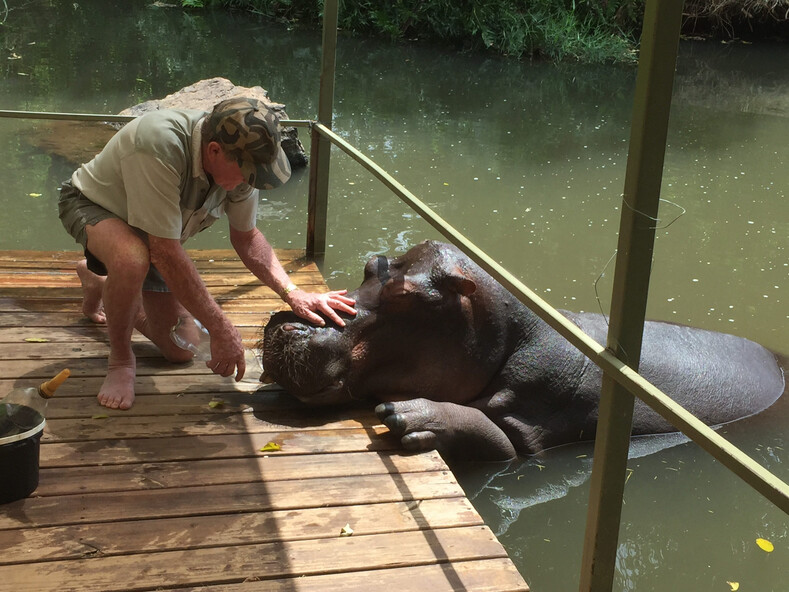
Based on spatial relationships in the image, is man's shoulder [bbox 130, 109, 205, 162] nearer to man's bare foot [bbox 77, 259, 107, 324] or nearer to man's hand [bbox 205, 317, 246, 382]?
man's hand [bbox 205, 317, 246, 382]

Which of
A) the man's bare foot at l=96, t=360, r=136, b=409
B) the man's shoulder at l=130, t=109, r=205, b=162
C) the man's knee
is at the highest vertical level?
the man's shoulder at l=130, t=109, r=205, b=162

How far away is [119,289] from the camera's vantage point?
3.02m

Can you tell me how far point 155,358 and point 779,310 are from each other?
4.14m

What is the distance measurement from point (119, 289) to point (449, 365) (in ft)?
4.13

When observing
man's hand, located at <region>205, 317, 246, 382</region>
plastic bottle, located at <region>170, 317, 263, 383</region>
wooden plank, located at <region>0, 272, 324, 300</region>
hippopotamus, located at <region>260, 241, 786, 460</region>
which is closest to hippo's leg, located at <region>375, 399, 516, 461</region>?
hippopotamus, located at <region>260, 241, 786, 460</region>

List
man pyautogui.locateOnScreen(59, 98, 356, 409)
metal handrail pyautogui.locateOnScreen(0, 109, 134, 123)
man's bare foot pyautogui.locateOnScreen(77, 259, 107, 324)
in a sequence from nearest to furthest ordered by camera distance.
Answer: man pyautogui.locateOnScreen(59, 98, 356, 409), man's bare foot pyautogui.locateOnScreen(77, 259, 107, 324), metal handrail pyautogui.locateOnScreen(0, 109, 134, 123)

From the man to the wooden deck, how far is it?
0.69 ft

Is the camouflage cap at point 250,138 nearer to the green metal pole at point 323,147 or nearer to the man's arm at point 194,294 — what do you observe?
the man's arm at point 194,294

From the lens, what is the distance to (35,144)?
27.9 feet

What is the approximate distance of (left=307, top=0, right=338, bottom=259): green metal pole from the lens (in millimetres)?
4582

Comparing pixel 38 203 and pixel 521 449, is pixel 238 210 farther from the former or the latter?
pixel 38 203

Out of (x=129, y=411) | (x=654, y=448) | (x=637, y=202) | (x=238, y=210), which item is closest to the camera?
(x=637, y=202)

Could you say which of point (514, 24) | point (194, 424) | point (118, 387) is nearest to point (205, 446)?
point (194, 424)

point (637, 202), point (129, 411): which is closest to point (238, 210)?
point (129, 411)
